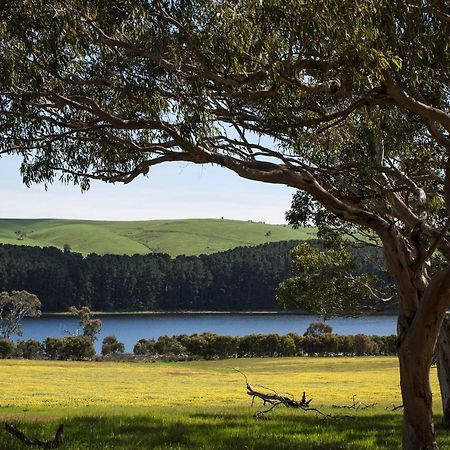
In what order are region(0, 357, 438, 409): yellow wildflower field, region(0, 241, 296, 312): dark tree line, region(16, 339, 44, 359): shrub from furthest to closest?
region(0, 241, 296, 312): dark tree line → region(16, 339, 44, 359): shrub → region(0, 357, 438, 409): yellow wildflower field

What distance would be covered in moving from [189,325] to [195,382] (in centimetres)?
7479

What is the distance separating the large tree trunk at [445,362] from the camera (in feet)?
45.4

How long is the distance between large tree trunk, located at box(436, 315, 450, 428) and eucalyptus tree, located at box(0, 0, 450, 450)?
2.52 m

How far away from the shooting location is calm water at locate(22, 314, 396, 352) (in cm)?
10006

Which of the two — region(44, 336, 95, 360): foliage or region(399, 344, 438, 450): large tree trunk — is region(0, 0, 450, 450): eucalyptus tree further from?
region(44, 336, 95, 360): foliage

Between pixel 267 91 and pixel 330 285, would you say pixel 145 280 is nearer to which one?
pixel 330 285

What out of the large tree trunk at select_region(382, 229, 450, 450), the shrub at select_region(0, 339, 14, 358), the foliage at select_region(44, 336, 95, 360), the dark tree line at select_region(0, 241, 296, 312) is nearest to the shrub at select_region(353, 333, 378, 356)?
the foliage at select_region(44, 336, 95, 360)

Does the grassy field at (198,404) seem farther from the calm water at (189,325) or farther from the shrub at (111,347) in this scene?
the calm water at (189,325)

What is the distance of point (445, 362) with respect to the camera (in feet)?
46.2

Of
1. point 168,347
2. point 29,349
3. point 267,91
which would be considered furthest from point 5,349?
point 267,91

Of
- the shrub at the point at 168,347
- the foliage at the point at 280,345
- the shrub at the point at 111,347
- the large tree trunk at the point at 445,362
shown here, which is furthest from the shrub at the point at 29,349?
the large tree trunk at the point at 445,362

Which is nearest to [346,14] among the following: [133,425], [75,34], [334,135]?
[75,34]

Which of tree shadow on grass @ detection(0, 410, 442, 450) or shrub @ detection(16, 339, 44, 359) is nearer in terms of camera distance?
tree shadow on grass @ detection(0, 410, 442, 450)

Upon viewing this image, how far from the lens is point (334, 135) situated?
12.4 metres
